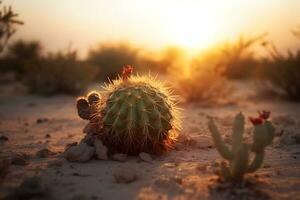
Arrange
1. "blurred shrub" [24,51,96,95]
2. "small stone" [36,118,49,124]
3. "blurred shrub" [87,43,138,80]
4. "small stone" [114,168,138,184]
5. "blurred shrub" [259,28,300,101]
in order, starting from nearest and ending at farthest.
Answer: "small stone" [114,168,138,184] → "small stone" [36,118,49,124] → "blurred shrub" [259,28,300,101] → "blurred shrub" [24,51,96,95] → "blurred shrub" [87,43,138,80]

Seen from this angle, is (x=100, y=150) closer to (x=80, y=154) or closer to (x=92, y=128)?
(x=80, y=154)

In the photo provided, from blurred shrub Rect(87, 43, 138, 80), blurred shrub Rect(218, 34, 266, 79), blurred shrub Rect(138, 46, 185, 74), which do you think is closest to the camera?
blurred shrub Rect(218, 34, 266, 79)

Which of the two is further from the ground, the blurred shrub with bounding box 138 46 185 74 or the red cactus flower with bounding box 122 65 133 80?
the blurred shrub with bounding box 138 46 185 74

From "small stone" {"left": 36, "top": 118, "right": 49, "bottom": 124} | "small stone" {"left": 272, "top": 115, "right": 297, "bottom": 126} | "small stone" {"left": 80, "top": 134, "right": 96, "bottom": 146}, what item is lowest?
"small stone" {"left": 80, "top": 134, "right": 96, "bottom": 146}

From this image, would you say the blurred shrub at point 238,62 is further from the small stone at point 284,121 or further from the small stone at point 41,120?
the small stone at point 41,120

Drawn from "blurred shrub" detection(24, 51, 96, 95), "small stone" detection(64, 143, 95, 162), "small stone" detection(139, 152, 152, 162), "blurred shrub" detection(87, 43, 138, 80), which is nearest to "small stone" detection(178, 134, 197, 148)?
"small stone" detection(139, 152, 152, 162)

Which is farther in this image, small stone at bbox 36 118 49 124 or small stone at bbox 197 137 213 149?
small stone at bbox 36 118 49 124

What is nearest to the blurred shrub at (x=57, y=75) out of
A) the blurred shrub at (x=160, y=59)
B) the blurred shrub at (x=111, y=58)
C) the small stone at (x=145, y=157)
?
the blurred shrub at (x=111, y=58)

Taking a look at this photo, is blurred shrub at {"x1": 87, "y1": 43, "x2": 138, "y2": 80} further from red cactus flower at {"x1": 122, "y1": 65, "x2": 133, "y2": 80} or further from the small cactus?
the small cactus

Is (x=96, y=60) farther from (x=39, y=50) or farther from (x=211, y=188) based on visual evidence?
(x=211, y=188)

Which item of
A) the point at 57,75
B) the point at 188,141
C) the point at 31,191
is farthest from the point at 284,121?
the point at 57,75
